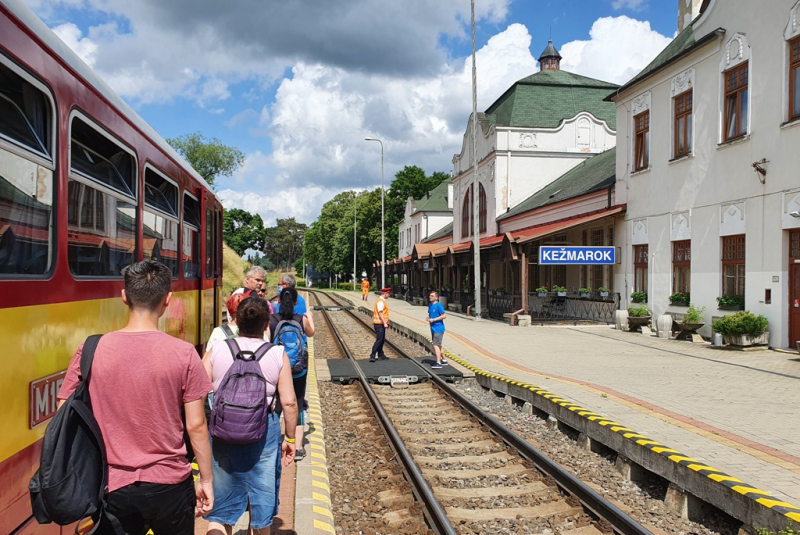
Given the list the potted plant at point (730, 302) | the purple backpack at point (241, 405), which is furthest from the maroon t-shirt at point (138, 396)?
the potted plant at point (730, 302)

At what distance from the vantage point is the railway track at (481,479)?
5430 millimetres

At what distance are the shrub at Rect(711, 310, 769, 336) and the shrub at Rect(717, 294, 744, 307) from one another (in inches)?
28.8

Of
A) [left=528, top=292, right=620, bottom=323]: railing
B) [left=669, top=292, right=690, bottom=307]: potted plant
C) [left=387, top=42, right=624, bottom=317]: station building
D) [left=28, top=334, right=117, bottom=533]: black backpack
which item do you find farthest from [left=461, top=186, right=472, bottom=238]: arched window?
[left=28, top=334, right=117, bottom=533]: black backpack

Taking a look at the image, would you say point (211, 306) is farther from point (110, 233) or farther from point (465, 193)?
point (465, 193)

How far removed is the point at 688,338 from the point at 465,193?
26.7m

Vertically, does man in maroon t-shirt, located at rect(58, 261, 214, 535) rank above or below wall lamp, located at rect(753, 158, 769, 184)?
below

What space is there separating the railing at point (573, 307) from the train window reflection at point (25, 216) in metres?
21.7

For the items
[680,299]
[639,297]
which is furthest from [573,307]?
[680,299]

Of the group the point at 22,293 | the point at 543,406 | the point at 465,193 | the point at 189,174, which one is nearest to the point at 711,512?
the point at 543,406

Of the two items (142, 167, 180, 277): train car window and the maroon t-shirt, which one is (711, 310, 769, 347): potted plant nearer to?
(142, 167, 180, 277): train car window

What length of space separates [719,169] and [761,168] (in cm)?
182

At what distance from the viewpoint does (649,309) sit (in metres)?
20.9

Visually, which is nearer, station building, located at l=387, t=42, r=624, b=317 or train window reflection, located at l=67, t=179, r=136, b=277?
train window reflection, located at l=67, t=179, r=136, b=277

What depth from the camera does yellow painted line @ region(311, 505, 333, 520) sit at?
543cm
